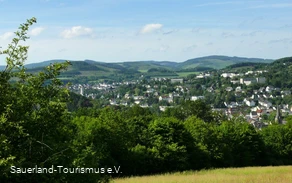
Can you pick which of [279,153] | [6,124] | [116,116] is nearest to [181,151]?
[116,116]

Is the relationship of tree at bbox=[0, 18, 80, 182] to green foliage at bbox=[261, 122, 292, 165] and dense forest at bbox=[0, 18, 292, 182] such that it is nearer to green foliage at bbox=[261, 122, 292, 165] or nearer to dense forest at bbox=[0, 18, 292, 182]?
dense forest at bbox=[0, 18, 292, 182]

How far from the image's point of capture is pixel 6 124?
29.9ft

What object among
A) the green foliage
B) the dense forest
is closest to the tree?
the dense forest

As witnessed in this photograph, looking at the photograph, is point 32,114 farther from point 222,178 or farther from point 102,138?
point 102,138

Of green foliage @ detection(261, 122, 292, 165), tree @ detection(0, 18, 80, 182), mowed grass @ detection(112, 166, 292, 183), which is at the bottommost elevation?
green foliage @ detection(261, 122, 292, 165)

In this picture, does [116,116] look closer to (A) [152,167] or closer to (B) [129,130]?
(B) [129,130]

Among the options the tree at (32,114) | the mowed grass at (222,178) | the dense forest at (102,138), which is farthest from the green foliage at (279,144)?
the tree at (32,114)

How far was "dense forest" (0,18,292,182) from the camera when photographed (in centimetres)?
956

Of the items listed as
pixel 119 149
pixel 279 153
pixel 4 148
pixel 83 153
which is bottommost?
pixel 279 153

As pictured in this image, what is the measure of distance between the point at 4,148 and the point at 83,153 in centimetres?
324

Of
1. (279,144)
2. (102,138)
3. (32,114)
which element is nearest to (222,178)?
(102,138)

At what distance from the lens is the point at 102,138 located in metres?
36.2

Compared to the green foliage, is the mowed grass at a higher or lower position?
higher

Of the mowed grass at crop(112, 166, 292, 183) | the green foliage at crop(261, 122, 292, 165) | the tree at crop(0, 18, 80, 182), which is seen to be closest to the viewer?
the tree at crop(0, 18, 80, 182)
